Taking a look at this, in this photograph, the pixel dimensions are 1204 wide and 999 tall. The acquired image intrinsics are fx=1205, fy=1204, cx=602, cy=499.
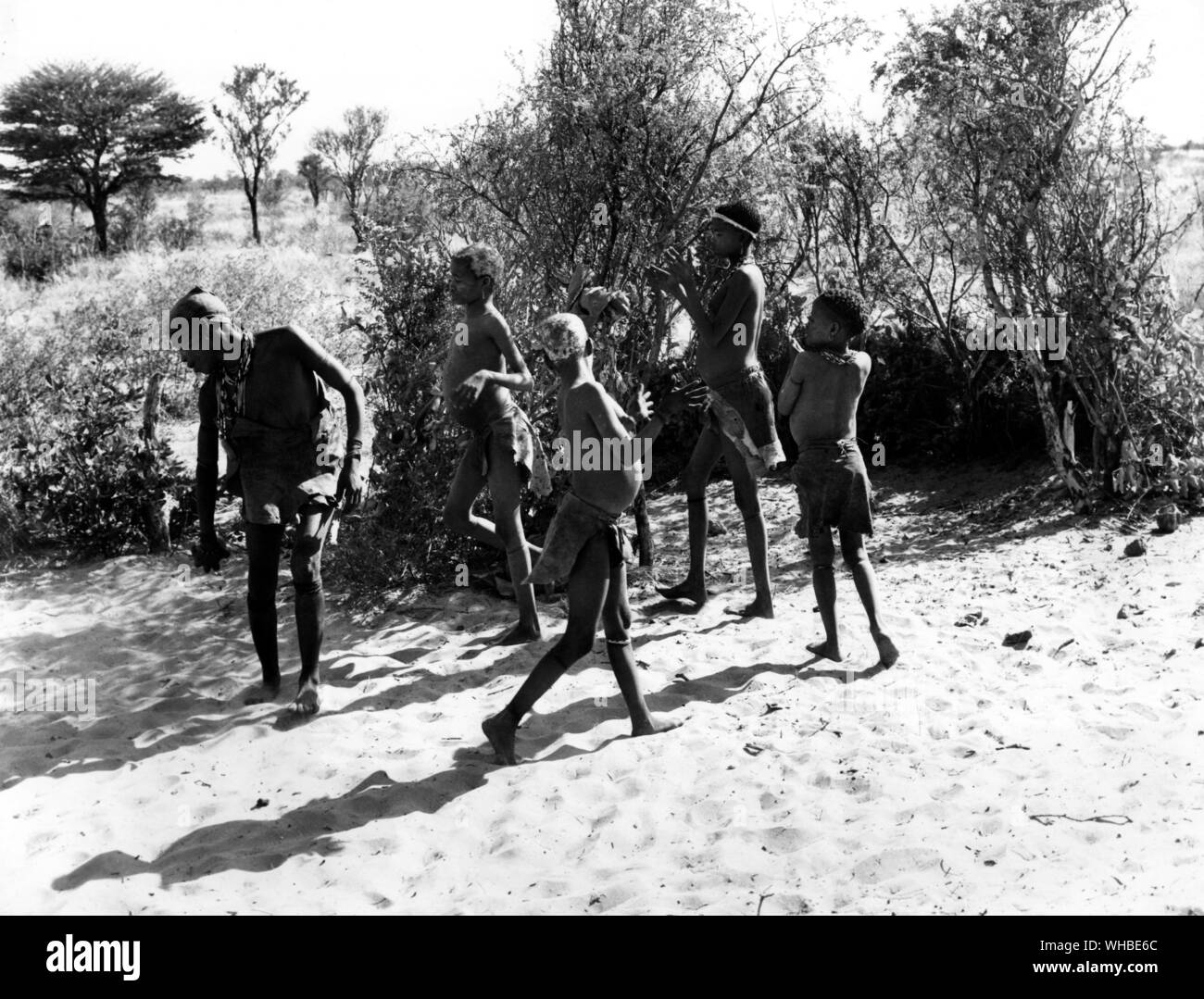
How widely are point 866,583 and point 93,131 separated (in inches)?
918

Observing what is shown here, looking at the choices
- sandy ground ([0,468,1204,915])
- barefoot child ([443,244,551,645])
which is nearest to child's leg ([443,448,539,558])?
barefoot child ([443,244,551,645])

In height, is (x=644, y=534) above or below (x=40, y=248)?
below

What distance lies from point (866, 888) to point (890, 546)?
3.94 meters

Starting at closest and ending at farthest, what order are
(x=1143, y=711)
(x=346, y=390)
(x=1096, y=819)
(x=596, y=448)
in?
(x=1096, y=819) < (x=596, y=448) < (x=1143, y=711) < (x=346, y=390)

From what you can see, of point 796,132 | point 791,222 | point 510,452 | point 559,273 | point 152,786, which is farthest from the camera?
point 791,222

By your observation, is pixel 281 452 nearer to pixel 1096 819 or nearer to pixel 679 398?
pixel 679 398

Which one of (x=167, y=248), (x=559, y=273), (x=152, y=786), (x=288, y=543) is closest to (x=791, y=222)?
(x=559, y=273)

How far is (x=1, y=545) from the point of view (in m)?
7.31

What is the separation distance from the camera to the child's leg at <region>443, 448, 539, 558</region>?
5691mm

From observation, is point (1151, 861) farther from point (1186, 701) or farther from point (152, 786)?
point (152, 786)

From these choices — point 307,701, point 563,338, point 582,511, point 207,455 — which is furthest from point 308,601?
point 563,338

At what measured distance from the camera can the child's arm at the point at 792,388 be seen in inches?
207

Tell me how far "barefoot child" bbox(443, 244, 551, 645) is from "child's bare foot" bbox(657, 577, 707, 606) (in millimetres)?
775

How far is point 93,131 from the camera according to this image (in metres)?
24.1
